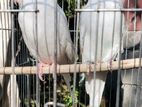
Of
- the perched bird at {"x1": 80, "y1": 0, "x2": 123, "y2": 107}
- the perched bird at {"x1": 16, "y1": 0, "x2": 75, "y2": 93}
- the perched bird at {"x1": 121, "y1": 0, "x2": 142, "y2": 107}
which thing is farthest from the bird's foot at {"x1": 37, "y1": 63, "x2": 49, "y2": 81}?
the perched bird at {"x1": 121, "y1": 0, "x2": 142, "y2": 107}

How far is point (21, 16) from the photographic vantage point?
1229 mm

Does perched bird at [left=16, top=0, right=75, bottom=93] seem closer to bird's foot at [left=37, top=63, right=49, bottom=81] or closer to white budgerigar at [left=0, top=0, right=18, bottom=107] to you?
bird's foot at [left=37, top=63, right=49, bottom=81]

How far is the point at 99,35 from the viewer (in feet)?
3.96

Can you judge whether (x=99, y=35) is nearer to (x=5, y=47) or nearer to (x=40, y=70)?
(x=40, y=70)

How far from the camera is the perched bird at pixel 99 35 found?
3.87 ft

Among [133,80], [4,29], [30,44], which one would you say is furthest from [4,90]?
[133,80]

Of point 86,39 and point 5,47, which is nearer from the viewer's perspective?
point 86,39

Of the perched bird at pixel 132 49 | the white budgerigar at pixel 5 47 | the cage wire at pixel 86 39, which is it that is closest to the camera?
the cage wire at pixel 86 39

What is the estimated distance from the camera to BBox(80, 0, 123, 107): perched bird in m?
1.18

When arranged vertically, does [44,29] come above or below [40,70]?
above

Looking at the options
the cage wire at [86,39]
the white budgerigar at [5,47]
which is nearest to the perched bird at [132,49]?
the cage wire at [86,39]

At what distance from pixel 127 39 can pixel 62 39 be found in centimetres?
24

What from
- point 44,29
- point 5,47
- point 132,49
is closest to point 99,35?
point 44,29

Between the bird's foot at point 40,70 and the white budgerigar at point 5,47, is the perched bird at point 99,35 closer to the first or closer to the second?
the bird's foot at point 40,70
